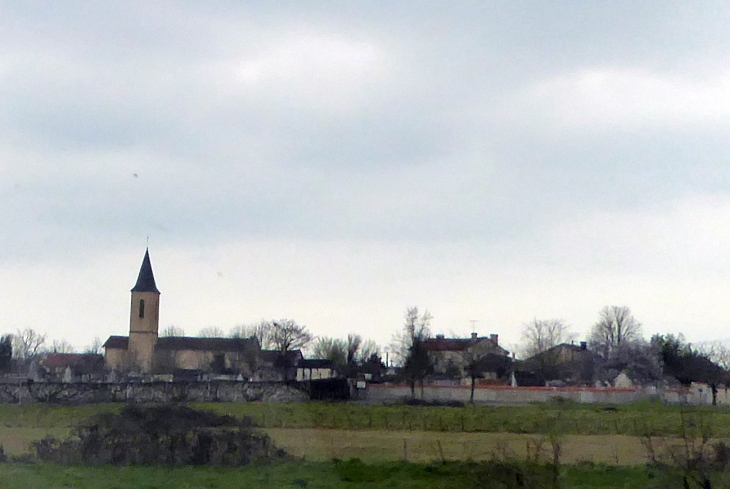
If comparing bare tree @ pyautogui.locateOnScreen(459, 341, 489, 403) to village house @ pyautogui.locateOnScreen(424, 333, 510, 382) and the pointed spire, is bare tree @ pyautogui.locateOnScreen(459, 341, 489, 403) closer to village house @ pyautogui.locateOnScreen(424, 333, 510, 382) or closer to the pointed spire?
village house @ pyautogui.locateOnScreen(424, 333, 510, 382)

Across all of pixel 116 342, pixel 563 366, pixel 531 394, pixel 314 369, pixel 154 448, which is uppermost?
pixel 116 342

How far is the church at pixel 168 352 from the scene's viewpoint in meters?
79.5

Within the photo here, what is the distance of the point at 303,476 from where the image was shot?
16969 millimetres

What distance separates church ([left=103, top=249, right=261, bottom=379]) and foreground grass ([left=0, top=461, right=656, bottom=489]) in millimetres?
57976

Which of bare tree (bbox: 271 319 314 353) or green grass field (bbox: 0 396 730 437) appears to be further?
bare tree (bbox: 271 319 314 353)

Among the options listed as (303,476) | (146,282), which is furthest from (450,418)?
(146,282)

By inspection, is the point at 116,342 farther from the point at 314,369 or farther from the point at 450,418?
the point at 450,418

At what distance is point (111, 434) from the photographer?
67.4ft

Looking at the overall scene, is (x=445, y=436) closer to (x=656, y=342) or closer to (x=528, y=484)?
(x=528, y=484)

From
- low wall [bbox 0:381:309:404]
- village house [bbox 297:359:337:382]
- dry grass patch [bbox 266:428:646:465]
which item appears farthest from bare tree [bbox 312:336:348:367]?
dry grass patch [bbox 266:428:646:465]

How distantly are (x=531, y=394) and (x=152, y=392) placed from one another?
72.9 ft

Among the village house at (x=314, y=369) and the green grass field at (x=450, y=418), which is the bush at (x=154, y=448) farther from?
the village house at (x=314, y=369)

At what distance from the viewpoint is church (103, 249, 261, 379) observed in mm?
79500

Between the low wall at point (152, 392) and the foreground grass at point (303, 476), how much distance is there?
25.9 metres
